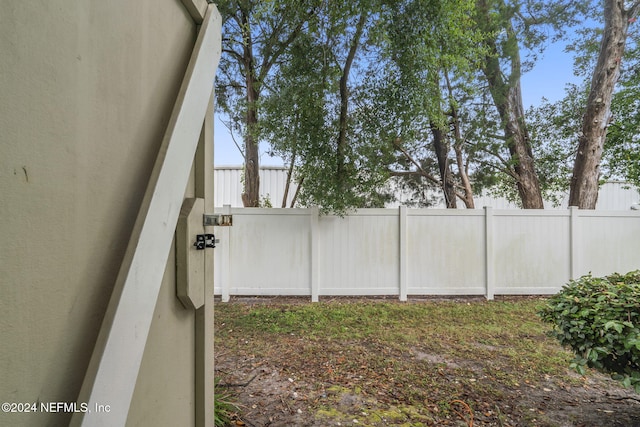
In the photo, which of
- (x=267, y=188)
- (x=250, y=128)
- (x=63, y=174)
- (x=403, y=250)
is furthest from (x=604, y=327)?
(x=267, y=188)

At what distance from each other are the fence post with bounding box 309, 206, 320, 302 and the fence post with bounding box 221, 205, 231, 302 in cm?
144

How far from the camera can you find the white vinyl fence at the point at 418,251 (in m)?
5.12

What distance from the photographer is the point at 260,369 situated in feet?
9.28

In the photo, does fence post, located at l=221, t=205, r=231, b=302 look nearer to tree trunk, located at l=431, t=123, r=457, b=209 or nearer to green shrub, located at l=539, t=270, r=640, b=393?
green shrub, located at l=539, t=270, r=640, b=393

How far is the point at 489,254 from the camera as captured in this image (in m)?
5.29

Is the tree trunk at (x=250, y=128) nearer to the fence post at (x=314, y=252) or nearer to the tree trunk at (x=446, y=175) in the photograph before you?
the fence post at (x=314, y=252)

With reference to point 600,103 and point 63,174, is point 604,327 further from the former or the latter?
point 600,103

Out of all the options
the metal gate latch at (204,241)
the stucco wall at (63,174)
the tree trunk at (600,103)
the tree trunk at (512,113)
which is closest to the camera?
the stucco wall at (63,174)

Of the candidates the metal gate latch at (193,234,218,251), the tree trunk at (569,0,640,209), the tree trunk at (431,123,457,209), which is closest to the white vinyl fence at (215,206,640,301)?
the tree trunk at (569,0,640,209)

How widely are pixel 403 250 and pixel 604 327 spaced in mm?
3468

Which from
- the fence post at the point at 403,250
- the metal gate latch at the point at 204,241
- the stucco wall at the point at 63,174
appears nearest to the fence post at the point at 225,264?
the fence post at the point at 403,250

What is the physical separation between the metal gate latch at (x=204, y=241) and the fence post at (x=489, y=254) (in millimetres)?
5385

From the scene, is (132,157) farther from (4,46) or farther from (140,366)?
(140,366)

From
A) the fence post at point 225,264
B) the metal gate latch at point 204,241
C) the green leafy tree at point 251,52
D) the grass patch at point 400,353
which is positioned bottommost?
the grass patch at point 400,353
